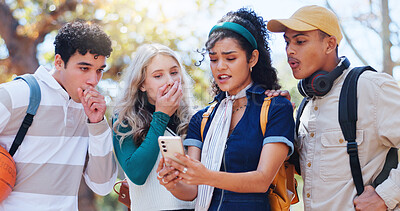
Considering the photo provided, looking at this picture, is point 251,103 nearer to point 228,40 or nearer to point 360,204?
point 228,40

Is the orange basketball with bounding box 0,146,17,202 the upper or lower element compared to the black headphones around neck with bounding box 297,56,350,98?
lower

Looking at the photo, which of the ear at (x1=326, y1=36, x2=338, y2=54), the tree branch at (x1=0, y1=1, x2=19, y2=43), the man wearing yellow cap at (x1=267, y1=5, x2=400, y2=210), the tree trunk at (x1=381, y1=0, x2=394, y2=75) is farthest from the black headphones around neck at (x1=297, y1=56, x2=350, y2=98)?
the tree branch at (x1=0, y1=1, x2=19, y2=43)

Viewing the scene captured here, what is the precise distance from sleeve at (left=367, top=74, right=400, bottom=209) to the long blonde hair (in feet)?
4.95

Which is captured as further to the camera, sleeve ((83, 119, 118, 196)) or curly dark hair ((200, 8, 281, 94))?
sleeve ((83, 119, 118, 196))

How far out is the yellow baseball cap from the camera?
118 inches

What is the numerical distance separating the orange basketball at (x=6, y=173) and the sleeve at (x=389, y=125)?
8.77 ft

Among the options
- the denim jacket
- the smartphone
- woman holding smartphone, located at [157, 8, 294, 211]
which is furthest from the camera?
the denim jacket

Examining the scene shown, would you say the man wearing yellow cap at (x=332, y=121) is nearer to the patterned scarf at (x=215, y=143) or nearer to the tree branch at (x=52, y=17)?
the patterned scarf at (x=215, y=143)

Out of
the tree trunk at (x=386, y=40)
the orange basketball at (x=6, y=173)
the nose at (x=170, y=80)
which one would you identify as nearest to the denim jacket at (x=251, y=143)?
the nose at (x=170, y=80)

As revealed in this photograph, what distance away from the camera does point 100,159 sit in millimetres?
3316

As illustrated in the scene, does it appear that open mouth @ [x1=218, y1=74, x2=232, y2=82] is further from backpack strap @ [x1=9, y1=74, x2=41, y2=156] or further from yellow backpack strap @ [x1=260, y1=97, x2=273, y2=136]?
backpack strap @ [x1=9, y1=74, x2=41, y2=156]

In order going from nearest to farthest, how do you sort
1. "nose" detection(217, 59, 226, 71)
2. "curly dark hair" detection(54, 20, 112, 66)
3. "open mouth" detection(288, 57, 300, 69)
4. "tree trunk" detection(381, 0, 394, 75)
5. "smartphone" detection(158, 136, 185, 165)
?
"smartphone" detection(158, 136, 185, 165)
"nose" detection(217, 59, 226, 71)
"open mouth" detection(288, 57, 300, 69)
"curly dark hair" detection(54, 20, 112, 66)
"tree trunk" detection(381, 0, 394, 75)

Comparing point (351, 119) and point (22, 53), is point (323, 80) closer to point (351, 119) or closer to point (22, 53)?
point (351, 119)

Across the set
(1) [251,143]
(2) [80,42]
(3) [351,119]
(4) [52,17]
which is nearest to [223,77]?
(1) [251,143]
